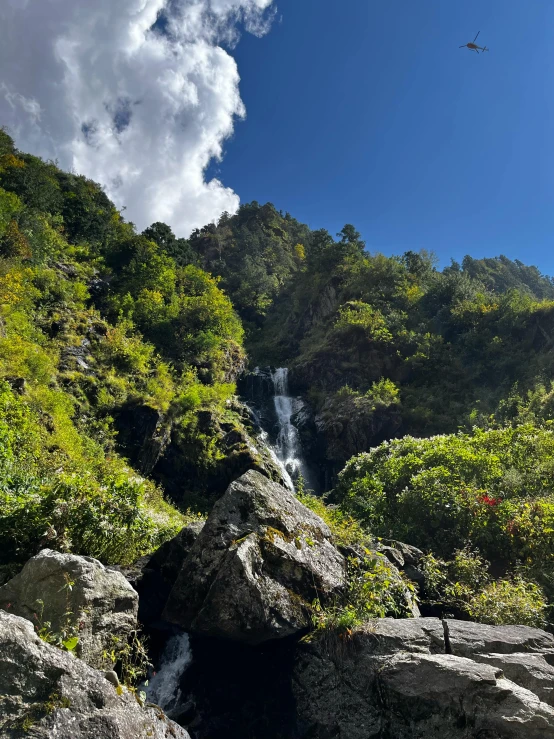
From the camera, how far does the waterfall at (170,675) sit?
620 centimetres

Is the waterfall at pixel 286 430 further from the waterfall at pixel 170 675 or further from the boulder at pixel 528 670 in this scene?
the boulder at pixel 528 670

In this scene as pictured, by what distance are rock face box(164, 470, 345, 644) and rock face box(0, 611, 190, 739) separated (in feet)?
7.28

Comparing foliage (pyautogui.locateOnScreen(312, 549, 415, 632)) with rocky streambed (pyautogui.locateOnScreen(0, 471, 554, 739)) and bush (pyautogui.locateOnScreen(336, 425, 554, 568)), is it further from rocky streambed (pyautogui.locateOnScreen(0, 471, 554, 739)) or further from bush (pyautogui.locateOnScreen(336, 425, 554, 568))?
bush (pyautogui.locateOnScreen(336, 425, 554, 568))

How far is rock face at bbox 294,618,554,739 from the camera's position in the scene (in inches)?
187

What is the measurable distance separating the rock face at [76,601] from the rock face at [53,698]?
1044mm

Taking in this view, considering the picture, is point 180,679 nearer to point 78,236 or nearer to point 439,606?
point 439,606

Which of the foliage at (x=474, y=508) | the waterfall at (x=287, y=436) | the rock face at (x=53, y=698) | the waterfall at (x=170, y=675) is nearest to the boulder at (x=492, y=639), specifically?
the foliage at (x=474, y=508)

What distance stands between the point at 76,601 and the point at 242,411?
832 inches

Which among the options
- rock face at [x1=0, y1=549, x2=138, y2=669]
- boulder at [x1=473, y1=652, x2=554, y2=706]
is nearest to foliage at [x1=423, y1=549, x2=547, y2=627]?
boulder at [x1=473, y1=652, x2=554, y2=706]

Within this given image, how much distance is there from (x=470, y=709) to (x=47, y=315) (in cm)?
2140

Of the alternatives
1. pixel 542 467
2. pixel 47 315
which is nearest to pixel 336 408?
pixel 542 467

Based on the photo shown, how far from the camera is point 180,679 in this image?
21.2 ft

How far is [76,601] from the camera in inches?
196

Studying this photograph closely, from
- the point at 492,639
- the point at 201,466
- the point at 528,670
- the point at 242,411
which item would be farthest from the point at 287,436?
the point at 528,670
